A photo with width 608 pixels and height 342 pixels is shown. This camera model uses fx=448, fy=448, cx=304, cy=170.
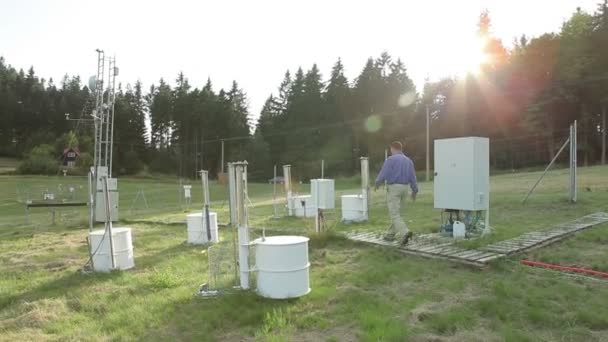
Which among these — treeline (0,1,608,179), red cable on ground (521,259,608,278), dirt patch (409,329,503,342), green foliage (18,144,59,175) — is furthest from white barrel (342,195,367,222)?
green foliage (18,144,59,175)

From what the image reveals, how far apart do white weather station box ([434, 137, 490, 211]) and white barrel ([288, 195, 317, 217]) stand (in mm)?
5544

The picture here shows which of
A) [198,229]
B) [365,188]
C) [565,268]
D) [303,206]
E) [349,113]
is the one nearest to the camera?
[565,268]

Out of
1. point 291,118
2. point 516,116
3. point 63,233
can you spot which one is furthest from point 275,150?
point 63,233

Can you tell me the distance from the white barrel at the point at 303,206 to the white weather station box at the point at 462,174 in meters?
5.54

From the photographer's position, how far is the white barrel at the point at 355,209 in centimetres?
1190

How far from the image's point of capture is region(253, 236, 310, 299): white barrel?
17.4 feet

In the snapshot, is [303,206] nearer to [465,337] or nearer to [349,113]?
[465,337]

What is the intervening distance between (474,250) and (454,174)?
2108mm

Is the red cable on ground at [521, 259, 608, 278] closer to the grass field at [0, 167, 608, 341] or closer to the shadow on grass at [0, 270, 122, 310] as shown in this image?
the grass field at [0, 167, 608, 341]

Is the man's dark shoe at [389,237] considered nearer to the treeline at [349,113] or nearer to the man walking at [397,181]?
the man walking at [397,181]

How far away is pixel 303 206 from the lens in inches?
559

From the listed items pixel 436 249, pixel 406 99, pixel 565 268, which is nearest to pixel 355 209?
pixel 436 249

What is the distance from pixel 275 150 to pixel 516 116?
110 feet

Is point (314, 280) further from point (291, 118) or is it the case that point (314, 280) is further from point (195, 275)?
point (291, 118)
